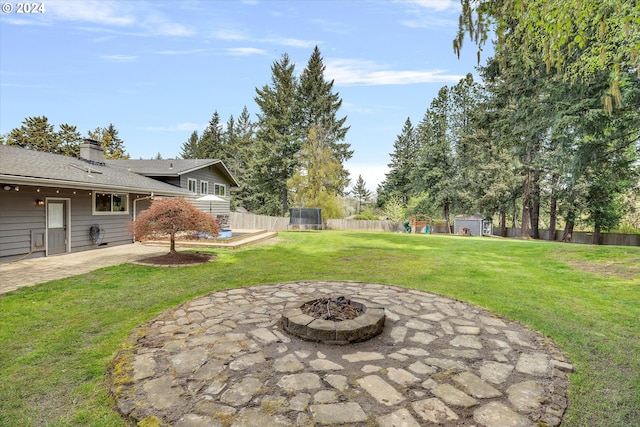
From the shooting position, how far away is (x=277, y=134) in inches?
1122

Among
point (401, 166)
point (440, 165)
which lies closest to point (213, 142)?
point (401, 166)

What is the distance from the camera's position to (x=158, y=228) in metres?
7.63

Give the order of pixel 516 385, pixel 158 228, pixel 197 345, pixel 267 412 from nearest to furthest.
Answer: pixel 267 412, pixel 516 385, pixel 197 345, pixel 158 228

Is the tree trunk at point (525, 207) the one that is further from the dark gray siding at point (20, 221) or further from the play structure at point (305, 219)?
the dark gray siding at point (20, 221)

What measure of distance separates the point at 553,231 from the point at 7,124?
4748 cm

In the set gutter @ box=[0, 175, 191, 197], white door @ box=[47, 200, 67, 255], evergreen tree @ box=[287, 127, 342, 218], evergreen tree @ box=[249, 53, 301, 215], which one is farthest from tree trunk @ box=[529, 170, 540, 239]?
white door @ box=[47, 200, 67, 255]

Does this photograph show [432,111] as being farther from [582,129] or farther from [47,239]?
[47,239]

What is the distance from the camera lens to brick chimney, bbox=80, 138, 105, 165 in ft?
43.7

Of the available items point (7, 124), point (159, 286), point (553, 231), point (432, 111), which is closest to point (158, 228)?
point (159, 286)

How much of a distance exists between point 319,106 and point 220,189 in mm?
14624

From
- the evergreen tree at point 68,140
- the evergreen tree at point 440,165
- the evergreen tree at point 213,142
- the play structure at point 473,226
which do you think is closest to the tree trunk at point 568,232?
the play structure at point 473,226

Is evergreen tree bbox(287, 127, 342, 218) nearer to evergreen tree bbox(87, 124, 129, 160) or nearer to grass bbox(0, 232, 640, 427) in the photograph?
grass bbox(0, 232, 640, 427)

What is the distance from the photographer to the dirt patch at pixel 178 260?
748 cm

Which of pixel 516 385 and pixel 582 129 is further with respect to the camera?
pixel 582 129
